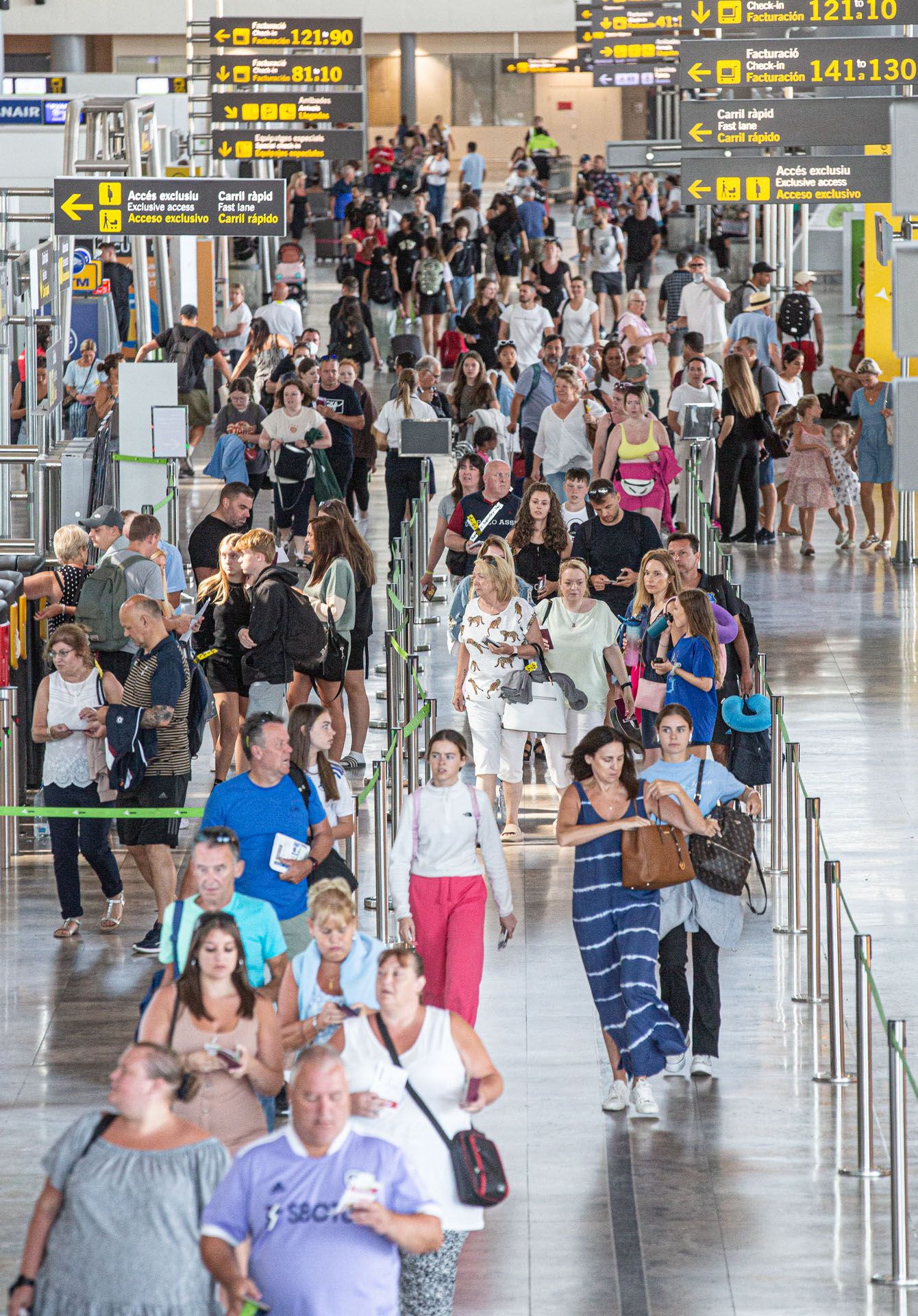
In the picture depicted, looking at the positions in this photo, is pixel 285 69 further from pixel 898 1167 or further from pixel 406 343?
pixel 898 1167

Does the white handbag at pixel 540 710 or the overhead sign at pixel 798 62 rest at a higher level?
the overhead sign at pixel 798 62

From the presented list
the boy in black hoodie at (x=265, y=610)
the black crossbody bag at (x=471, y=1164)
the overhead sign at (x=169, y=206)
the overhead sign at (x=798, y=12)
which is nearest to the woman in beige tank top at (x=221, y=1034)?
the black crossbody bag at (x=471, y=1164)

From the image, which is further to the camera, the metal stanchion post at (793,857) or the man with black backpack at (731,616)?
the man with black backpack at (731,616)

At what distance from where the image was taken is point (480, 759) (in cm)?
1182

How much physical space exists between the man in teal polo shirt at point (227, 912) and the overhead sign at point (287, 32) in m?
22.3

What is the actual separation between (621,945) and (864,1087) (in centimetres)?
108

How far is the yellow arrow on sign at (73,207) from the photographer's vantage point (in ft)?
61.2

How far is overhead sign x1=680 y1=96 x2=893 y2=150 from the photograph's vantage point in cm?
1579

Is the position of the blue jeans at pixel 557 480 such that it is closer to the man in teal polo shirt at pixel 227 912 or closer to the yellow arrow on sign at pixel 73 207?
the yellow arrow on sign at pixel 73 207

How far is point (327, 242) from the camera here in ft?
133

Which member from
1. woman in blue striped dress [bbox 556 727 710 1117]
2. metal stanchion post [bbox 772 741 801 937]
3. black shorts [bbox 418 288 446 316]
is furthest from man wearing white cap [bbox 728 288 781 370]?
woman in blue striped dress [bbox 556 727 710 1117]

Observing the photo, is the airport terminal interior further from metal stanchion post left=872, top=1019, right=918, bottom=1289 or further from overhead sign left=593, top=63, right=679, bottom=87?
overhead sign left=593, top=63, right=679, bottom=87

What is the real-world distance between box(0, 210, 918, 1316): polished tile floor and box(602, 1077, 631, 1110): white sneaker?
0.25 feet

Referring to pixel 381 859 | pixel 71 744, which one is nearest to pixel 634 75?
pixel 71 744
